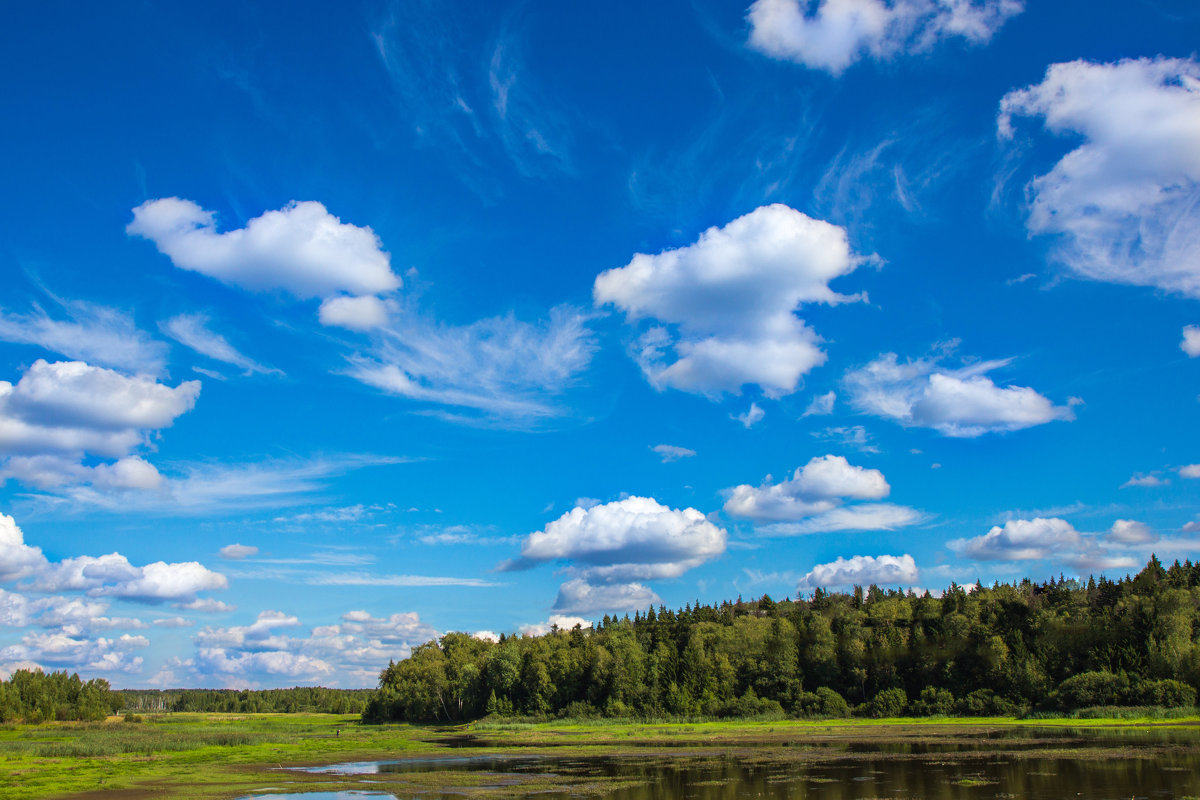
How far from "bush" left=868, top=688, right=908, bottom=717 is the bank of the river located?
7.21m

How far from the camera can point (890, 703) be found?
11000cm

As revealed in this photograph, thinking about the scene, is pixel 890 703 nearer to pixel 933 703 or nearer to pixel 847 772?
pixel 933 703

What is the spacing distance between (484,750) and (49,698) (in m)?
156

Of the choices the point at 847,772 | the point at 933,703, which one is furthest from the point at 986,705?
the point at 847,772

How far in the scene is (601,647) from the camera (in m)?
140

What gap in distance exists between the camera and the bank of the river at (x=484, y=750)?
51812mm

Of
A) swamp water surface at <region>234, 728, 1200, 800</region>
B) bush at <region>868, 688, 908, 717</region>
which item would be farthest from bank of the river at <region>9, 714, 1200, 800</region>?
bush at <region>868, 688, 908, 717</region>

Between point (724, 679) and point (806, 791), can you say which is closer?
point (806, 791)

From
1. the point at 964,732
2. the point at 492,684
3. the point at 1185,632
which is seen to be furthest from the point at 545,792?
the point at 492,684

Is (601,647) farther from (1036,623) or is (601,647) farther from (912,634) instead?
(1036,623)

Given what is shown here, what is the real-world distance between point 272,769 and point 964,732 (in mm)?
66793

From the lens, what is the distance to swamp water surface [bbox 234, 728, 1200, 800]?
124 feet

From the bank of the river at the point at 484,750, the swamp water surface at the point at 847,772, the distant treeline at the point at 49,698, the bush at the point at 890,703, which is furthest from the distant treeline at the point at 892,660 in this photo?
the distant treeline at the point at 49,698

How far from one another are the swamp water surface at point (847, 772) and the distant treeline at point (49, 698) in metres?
153
